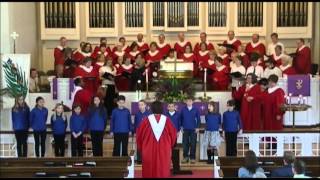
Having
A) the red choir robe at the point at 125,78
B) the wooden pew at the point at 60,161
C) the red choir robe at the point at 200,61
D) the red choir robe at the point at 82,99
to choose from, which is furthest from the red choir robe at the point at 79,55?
the wooden pew at the point at 60,161

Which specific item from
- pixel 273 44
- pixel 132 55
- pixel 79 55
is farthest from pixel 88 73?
pixel 273 44

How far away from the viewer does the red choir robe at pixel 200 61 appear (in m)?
17.4

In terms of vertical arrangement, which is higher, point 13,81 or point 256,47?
point 256,47

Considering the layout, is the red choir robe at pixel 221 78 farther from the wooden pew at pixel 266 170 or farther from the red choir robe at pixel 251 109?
the wooden pew at pixel 266 170

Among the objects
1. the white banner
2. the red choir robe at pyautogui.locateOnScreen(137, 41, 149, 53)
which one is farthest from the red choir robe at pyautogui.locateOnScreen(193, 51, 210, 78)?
the white banner

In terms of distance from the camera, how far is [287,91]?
15.6 meters

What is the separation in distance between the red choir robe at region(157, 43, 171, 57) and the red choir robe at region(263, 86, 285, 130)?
4313mm

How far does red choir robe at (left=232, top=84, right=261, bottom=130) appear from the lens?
14703 mm

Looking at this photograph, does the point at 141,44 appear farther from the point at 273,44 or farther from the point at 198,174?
the point at 198,174

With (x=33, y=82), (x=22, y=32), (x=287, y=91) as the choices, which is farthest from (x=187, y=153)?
(x=22, y=32)

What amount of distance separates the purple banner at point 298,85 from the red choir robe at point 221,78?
1665 mm

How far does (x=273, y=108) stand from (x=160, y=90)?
8.04 feet

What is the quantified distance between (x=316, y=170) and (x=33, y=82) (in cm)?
852

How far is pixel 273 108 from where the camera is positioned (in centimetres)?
1476
